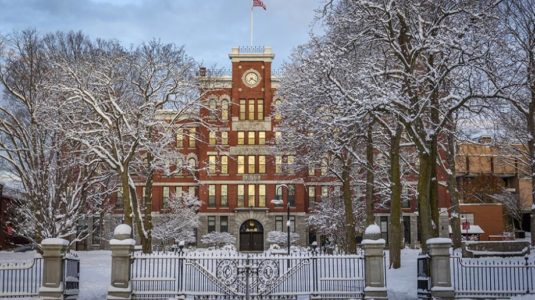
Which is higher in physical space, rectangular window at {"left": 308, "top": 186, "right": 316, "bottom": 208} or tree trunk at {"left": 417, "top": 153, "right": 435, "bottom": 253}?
rectangular window at {"left": 308, "top": 186, "right": 316, "bottom": 208}

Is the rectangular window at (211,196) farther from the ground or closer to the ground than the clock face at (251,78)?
closer to the ground

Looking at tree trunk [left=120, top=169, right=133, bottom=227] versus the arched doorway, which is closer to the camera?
tree trunk [left=120, top=169, right=133, bottom=227]

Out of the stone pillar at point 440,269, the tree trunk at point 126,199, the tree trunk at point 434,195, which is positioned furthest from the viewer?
the tree trunk at point 126,199

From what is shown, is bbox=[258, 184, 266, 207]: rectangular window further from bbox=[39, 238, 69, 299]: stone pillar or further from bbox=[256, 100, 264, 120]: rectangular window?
bbox=[39, 238, 69, 299]: stone pillar

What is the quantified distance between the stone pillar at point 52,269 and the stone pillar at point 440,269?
11.1m

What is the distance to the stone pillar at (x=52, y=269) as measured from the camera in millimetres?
18906

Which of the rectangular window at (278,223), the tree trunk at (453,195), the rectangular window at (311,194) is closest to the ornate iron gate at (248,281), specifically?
the tree trunk at (453,195)

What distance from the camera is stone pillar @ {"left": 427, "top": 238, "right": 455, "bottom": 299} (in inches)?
736

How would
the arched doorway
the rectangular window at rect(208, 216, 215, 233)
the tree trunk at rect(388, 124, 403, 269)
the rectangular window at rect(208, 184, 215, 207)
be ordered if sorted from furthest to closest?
the rectangular window at rect(208, 184, 215, 207)
the rectangular window at rect(208, 216, 215, 233)
the arched doorway
the tree trunk at rect(388, 124, 403, 269)

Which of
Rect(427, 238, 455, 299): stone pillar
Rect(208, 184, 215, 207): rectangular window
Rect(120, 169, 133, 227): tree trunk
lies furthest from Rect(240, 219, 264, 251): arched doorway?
Rect(427, 238, 455, 299): stone pillar

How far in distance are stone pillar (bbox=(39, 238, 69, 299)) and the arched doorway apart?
44194 mm

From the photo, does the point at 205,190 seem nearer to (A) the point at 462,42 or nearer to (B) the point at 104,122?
(B) the point at 104,122

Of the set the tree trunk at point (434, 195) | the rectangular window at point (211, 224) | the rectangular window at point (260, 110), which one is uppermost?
the rectangular window at point (260, 110)

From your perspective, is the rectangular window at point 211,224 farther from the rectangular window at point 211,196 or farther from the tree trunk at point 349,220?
the tree trunk at point 349,220
